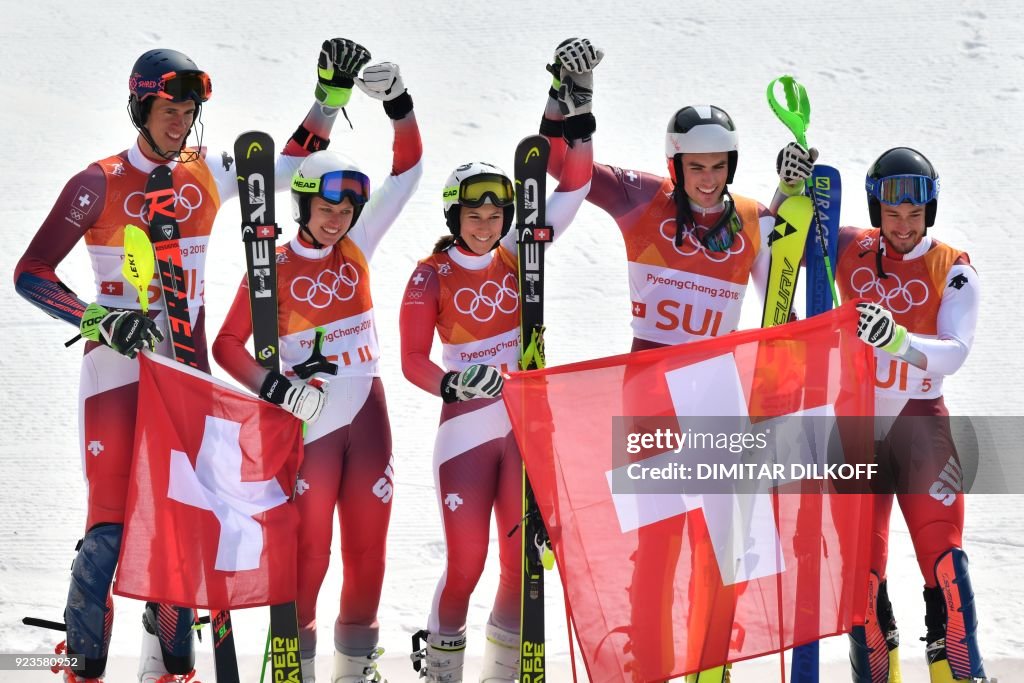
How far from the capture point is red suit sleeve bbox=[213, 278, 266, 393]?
511 centimetres

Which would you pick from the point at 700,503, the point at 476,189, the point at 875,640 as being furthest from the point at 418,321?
the point at 875,640

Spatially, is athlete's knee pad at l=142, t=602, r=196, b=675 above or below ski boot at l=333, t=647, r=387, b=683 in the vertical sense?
above

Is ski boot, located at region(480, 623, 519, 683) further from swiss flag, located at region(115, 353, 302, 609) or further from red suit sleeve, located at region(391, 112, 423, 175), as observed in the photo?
red suit sleeve, located at region(391, 112, 423, 175)

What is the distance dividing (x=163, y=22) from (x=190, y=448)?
9.47m

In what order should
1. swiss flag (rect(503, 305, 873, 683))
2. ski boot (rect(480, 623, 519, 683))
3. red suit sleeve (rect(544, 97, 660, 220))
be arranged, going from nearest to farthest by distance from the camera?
swiss flag (rect(503, 305, 873, 683)) < ski boot (rect(480, 623, 519, 683)) < red suit sleeve (rect(544, 97, 660, 220))

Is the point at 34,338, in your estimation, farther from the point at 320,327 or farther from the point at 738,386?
the point at 738,386

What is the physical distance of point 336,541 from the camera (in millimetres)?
8312

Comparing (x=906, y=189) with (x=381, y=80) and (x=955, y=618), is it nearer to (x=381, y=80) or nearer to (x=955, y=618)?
(x=955, y=618)

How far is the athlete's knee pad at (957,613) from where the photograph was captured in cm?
512

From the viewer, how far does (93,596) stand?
530 cm

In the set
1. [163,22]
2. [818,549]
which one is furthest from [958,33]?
[818,549]

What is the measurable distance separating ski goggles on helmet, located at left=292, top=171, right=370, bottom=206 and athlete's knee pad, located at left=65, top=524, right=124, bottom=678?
1439 millimetres

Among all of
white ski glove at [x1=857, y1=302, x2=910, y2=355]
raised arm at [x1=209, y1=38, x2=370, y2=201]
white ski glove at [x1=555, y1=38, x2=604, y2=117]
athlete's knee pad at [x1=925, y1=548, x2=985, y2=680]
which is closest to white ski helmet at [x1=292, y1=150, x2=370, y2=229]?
raised arm at [x1=209, y1=38, x2=370, y2=201]

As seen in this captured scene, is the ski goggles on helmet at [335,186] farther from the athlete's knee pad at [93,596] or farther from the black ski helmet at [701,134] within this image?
the athlete's knee pad at [93,596]
